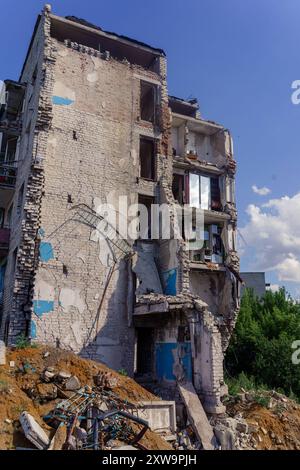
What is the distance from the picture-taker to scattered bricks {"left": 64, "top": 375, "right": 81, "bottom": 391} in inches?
399

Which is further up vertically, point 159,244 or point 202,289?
point 159,244

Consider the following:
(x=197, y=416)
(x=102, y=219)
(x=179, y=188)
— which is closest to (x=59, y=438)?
(x=197, y=416)

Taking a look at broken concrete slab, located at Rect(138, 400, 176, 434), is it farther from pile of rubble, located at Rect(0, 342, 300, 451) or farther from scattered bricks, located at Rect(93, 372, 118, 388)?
scattered bricks, located at Rect(93, 372, 118, 388)

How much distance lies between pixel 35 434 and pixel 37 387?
2107mm

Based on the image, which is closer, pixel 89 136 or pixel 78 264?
pixel 78 264

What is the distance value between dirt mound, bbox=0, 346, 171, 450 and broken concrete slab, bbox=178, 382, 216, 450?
3.76 ft

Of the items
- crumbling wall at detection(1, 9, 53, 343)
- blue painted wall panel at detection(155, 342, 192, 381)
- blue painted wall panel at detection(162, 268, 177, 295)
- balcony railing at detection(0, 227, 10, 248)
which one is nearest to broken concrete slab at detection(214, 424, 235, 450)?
blue painted wall panel at detection(155, 342, 192, 381)

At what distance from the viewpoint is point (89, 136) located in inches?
680

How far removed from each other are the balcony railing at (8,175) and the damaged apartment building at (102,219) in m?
0.07

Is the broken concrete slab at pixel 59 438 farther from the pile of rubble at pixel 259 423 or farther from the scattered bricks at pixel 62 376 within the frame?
the pile of rubble at pixel 259 423

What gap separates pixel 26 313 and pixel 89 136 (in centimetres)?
811

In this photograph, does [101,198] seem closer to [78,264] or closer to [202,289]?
[78,264]

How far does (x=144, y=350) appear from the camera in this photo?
53.5ft

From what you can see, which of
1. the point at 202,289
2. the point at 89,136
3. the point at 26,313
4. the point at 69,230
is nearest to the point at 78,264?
the point at 69,230
